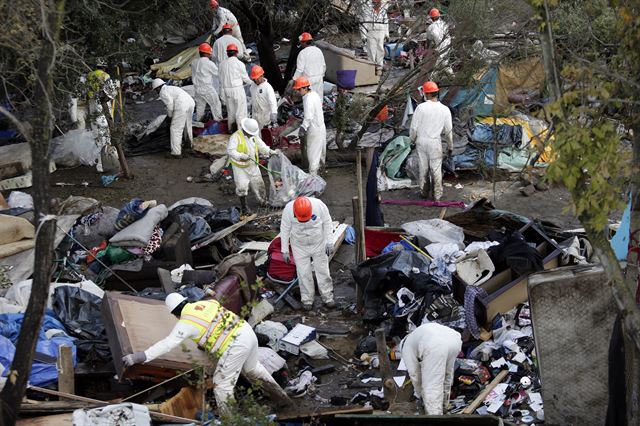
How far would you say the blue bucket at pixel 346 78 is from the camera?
57.6ft

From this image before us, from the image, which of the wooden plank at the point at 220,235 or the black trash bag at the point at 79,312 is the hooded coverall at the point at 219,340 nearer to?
the black trash bag at the point at 79,312

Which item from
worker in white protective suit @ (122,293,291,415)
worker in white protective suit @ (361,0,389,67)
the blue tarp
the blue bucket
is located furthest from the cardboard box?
worker in white protective suit @ (361,0,389,67)

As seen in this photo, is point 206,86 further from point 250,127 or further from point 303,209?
point 303,209

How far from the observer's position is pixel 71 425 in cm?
742

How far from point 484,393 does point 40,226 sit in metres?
4.60

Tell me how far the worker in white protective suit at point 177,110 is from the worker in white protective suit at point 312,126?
7.43ft

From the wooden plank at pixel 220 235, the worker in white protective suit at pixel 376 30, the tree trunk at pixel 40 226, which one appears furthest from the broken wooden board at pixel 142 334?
the worker in white protective suit at pixel 376 30

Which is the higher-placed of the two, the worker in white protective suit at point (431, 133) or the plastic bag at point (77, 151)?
the worker in white protective suit at point (431, 133)

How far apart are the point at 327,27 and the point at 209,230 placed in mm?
6893

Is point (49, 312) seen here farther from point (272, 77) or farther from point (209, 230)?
point (272, 77)

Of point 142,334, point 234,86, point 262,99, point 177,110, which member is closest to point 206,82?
point 234,86

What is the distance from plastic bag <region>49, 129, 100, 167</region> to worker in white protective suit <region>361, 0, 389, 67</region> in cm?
601

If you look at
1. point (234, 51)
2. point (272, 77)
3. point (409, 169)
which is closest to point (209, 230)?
point (409, 169)

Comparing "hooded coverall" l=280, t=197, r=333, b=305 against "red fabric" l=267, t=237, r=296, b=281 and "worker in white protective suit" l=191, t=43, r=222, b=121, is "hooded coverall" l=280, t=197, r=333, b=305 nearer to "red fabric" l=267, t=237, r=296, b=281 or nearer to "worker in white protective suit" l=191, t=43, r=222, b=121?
"red fabric" l=267, t=237, r=296, b=281
